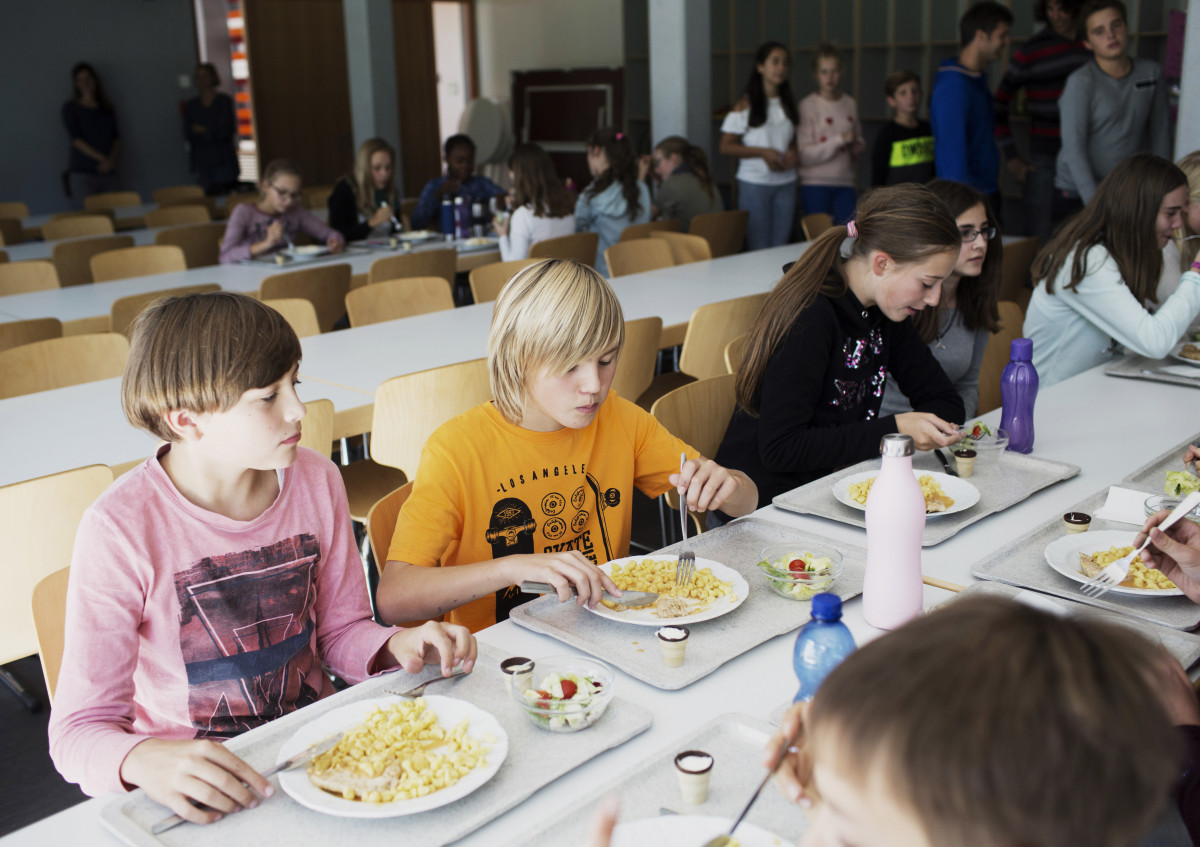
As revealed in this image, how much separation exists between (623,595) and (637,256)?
11.0 feet

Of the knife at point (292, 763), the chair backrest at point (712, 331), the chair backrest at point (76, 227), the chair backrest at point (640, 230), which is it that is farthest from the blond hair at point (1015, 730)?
the chair backrest at point (76, 227)

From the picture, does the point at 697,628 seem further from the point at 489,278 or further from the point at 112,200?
the point at 112,200

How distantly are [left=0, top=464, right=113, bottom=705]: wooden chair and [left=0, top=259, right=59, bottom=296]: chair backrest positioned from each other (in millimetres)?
2940

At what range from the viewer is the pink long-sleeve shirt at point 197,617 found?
1.19m

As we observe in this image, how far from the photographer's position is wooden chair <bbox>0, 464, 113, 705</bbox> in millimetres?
1753

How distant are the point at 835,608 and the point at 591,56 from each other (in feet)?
31.6

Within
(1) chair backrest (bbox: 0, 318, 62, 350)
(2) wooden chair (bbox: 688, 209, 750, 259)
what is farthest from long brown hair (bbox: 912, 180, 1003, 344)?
(2) wooden chair (bbox: 688, 209, 750, 259)

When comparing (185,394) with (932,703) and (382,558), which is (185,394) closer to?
(382,558)

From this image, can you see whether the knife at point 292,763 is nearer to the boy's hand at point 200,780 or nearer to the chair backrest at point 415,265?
the boy's hand at point 200,780

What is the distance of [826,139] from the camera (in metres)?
5.89

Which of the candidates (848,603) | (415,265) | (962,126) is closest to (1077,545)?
Answer: (848,603)

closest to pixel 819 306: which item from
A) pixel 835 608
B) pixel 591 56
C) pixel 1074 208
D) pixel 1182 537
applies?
pixel 1182 537

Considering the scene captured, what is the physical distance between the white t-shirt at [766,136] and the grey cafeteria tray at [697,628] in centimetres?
468

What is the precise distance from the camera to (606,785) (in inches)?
39.4
